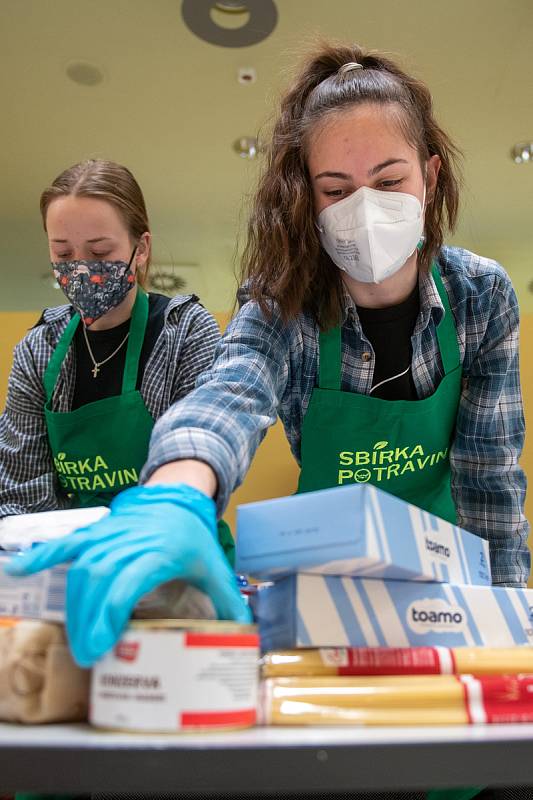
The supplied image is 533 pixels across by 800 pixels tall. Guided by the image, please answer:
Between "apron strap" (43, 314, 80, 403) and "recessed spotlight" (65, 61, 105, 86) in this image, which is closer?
"apron strap" (43, 314, 80, 403)

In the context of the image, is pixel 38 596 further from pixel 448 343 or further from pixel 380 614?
pixel 448 343

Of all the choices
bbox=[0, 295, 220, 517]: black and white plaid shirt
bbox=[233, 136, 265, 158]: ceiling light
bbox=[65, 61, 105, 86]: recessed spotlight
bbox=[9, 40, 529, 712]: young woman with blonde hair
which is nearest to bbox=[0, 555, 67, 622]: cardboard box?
bbox=[9, 40, 529, 712]: young woman with blonde hair

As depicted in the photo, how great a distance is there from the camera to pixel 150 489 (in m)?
0.66

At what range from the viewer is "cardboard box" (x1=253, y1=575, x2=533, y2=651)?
0.63 metres

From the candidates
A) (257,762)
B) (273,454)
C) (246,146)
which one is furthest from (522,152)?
(257,762)

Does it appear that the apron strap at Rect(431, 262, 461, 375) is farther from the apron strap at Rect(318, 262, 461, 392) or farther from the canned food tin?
the canned food tin

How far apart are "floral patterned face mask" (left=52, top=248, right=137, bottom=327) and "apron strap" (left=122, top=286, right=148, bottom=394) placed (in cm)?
6

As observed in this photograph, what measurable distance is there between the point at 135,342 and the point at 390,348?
61 centimetres

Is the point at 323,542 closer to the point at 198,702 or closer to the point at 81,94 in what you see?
the point at 198,702

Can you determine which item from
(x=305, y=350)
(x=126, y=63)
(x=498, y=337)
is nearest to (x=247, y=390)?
(x=305, y=350)

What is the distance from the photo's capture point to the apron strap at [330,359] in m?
1.28

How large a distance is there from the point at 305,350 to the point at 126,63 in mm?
2467

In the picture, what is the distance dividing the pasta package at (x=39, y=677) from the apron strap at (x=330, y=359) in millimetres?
804

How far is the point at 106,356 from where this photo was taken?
170 cm
